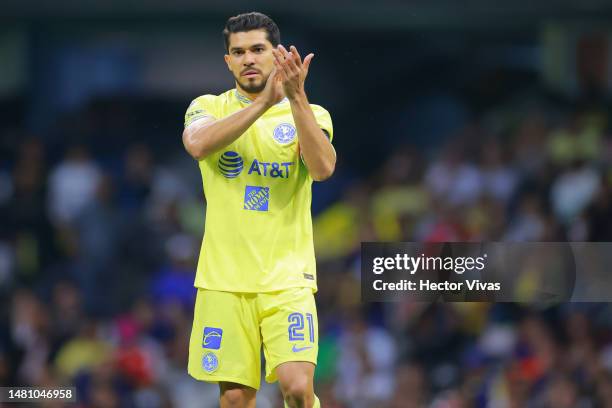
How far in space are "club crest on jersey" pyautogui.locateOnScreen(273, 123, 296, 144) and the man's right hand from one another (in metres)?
0.38

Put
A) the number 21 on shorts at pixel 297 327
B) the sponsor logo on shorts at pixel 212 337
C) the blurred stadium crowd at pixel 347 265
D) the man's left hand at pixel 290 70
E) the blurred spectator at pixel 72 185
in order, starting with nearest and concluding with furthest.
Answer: the man's left hand at pixel 290 70
the number 21 on shorts at pixel 297 327
the sponsor logo on shorts at pixel 212 337
the blurred stadium crowd at pixel 347 265
the blurred spectator at pixel 72 185

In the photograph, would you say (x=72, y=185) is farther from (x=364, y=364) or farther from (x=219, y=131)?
(x=219, y=131)

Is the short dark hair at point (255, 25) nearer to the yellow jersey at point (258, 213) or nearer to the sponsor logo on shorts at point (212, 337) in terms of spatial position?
the yellow jersey at point (258, 213)

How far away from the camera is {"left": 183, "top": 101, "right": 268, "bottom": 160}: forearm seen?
514 centimetres

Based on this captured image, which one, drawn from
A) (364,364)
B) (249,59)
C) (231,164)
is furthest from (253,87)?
(364,364)

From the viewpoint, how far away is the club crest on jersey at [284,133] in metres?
5.51

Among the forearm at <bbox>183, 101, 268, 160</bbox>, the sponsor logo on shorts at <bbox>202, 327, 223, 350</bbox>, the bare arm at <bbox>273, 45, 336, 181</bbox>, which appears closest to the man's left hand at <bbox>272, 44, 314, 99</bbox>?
the bare arm at <bbox>273, 45, 336, 181</bbox>

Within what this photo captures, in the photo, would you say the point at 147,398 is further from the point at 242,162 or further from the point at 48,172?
the point at 242,162

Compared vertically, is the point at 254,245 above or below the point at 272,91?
below

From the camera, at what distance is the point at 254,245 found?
5.43m

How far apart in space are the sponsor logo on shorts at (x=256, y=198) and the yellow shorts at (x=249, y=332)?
1.36 ft

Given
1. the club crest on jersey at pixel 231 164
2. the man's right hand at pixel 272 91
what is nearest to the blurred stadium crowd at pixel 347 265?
the club crest on jersey at pixel 231 164

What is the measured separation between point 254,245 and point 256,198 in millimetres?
226

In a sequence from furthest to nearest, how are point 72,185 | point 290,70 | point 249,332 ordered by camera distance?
point 72,185 → point 249,332 → point 290,70
